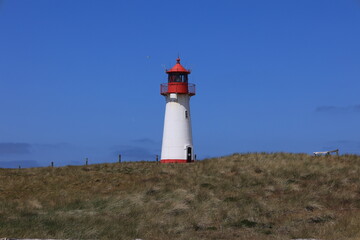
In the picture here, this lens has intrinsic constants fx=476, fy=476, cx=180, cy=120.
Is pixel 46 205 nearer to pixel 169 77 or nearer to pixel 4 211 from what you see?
pixel 4 211

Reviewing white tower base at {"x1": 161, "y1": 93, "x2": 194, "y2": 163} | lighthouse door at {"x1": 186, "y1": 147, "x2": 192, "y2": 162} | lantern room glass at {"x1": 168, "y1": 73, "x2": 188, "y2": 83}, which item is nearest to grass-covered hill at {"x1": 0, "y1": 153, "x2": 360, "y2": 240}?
lighthouse door at {"x1": 186, "y1": 147, "x2": 192, "y2": 162}

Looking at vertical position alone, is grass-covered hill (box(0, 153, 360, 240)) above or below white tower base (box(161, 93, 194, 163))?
below

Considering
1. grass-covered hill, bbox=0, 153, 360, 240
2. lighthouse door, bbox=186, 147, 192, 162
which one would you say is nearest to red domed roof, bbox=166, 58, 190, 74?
lighthouse door, bbox=186, 147, 192, 162

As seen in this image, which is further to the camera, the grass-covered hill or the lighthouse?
the lighthouse

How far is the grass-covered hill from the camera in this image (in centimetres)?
1552

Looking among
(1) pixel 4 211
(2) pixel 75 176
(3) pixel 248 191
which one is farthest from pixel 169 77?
(1) pixel 4 211

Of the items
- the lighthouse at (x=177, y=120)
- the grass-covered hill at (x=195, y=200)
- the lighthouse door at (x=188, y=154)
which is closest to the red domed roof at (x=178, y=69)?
the lighthouse at (x=177, y=120)

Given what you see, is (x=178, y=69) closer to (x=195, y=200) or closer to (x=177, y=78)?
(x=177, y=78)

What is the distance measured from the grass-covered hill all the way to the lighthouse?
11.5ft

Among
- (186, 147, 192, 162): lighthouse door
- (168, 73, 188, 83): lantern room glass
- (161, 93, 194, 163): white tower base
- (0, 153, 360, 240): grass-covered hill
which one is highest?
(168, 73, 188, 83): lantern room glass

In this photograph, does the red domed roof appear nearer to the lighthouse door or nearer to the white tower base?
the white tower base

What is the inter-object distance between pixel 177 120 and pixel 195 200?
17.7 meters

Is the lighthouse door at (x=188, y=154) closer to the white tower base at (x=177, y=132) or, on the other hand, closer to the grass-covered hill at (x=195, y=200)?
the white tower base at (x=177, y=132)

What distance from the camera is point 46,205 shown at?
869 inches
